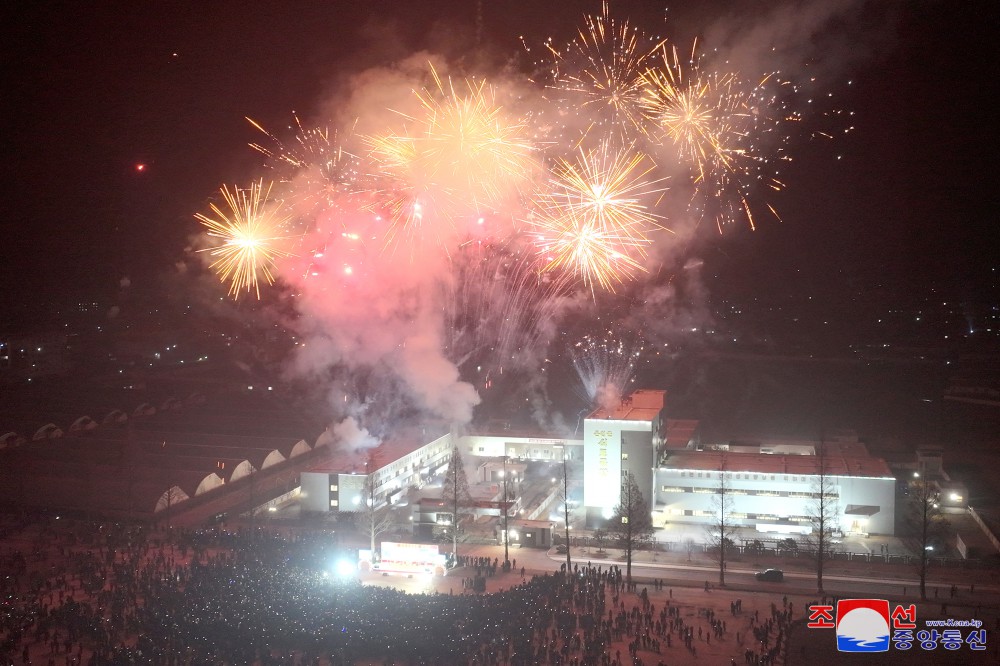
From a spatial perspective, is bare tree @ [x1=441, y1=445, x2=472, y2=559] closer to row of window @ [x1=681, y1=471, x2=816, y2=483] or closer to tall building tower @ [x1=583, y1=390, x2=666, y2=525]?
tall building tower @ [x1=583, y1=390, x2=666, y2=525]

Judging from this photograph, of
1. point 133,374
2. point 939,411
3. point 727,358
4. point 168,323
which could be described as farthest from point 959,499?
point 168,323

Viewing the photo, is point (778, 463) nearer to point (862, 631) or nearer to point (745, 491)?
point (745, 491)

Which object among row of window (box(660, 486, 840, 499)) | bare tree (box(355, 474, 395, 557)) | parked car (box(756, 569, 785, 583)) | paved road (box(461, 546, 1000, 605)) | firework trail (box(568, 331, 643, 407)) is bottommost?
paved road (box(461, 546, 1000, 605))

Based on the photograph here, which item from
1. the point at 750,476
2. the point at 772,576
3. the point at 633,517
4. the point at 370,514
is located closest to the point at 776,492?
the point at 750,476

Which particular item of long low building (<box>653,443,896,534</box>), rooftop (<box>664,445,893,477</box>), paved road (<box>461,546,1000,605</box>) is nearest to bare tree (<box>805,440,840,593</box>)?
long low building (<box>653,443,896,534</box>)

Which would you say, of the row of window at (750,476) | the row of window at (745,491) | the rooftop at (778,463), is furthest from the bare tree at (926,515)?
the row of window at (750,476)

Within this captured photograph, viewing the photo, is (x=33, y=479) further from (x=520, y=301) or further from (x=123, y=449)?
(x=520, y=301)

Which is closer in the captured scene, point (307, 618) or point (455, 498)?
point (307, 618)
